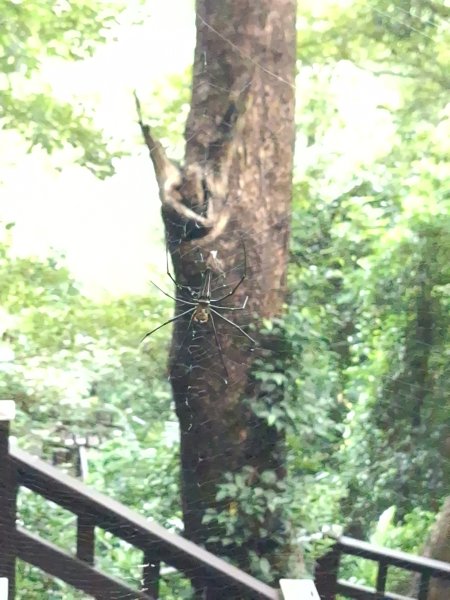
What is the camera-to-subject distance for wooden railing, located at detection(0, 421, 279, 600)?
33.5 inches

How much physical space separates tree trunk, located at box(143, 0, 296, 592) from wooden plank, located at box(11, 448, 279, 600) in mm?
30

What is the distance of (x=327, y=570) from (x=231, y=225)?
1.81ft

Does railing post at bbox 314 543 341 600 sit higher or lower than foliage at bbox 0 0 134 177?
lower

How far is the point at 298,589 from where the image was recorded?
0.90 m

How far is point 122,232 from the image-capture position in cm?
86

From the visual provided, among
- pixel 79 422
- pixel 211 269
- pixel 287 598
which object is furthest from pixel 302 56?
pixel 287 598

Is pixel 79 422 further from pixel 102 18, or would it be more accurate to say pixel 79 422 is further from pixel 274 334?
pixel 102 18

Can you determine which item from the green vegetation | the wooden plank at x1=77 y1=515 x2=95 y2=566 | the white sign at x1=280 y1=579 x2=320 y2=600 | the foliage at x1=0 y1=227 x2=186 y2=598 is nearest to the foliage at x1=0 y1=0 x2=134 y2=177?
the green vegetation

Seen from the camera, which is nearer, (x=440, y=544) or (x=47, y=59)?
(x=47, y=59)

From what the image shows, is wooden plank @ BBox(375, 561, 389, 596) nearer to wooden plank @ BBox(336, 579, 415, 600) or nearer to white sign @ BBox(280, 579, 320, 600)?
wooden plank @ BBox(336, 579, 415, 600)

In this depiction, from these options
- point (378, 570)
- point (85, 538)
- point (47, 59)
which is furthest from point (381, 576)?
point (47, 59)

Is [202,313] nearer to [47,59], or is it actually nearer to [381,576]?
[47,59]

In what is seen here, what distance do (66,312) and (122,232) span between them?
139 mm

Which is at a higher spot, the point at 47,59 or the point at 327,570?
the point at 47,59
